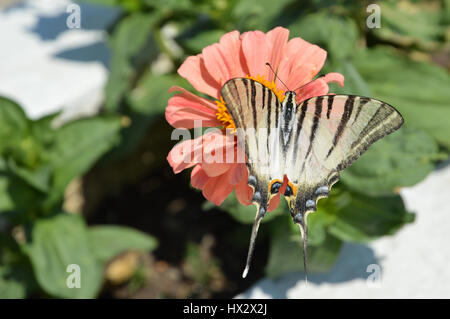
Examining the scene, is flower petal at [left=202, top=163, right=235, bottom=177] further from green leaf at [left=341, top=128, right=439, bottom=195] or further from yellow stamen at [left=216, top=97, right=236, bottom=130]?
green leaf at [left=341, top=128, right=439, bottom=195]

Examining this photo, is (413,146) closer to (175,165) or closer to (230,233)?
(175,165)

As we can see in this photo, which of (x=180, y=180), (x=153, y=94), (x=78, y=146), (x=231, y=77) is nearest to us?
(x=231, y=77)

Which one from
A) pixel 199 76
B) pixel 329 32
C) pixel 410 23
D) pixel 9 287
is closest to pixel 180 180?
pixel 9 287

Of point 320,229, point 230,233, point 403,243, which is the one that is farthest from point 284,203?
point 230,233

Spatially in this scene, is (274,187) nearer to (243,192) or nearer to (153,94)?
(243,192)

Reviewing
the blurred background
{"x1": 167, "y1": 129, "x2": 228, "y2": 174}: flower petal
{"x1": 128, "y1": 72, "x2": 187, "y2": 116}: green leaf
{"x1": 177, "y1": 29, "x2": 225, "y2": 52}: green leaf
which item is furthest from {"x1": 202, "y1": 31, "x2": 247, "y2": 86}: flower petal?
{"x1": 128, "y1": 72, "x2": 187, "y2": 116}: green leaf

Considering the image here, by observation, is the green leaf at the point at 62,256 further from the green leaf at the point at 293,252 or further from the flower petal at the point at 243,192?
the flower petal at the point at 243,192

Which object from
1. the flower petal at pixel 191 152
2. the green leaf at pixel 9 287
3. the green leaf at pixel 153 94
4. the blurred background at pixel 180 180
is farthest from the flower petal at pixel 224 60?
the green leaf at pixel 9 287
